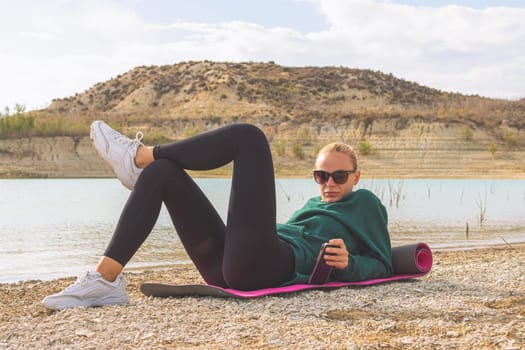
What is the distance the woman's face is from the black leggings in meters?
0.54

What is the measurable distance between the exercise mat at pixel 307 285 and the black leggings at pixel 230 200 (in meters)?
0.21

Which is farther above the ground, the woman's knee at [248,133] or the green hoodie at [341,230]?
the woman's knee at [248,133]

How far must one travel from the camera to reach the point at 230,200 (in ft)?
11.9

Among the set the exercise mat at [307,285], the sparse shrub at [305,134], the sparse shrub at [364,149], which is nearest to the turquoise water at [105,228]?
the exercise mat at [307,285]

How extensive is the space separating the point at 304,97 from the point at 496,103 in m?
17.4

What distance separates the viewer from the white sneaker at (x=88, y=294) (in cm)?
362

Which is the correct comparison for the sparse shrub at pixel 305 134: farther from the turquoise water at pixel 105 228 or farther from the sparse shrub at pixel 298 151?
the turquoise water at pixel 105 228

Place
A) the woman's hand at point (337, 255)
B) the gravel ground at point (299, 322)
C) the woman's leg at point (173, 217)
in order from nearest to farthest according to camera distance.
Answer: the gravel ground at point (299, 322), the woman's leg at point (173, 217), the woman's hand at point (337, 255)

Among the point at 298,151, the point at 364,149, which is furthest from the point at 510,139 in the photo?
the point at 298,151

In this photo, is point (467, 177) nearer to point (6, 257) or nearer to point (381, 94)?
point (6, 257)

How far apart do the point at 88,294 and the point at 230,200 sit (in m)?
0.89

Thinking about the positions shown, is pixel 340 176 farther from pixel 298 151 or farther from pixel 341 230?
pixel 298 151

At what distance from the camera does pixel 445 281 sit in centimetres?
506

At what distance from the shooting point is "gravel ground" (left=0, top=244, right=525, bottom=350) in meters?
2.98
